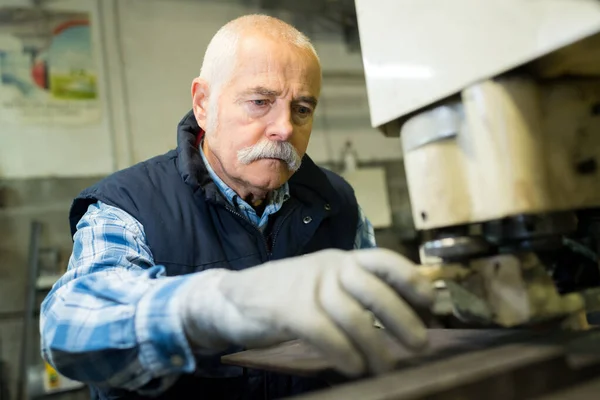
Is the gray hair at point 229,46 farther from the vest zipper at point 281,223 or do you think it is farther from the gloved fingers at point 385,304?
the gloved fingers at point 385,304

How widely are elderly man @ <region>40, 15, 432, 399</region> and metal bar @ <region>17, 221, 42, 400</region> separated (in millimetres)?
1101

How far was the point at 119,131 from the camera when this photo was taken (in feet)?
7.39

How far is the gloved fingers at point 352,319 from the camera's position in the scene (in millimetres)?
492

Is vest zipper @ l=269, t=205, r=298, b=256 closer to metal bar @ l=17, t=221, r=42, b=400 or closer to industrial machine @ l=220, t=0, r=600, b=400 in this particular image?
industrial machine @ l=220, t=0, r=600, b=400

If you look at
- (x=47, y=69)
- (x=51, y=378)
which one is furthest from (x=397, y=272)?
(x=47, y=69)

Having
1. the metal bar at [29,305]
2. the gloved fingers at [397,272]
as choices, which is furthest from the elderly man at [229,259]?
the metal bar at [29,305]

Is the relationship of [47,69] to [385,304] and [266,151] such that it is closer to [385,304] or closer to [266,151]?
[266,151]

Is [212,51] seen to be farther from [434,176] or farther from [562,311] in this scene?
[562,311]

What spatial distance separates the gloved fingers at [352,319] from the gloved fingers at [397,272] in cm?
4

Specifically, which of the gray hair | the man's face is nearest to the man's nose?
the man's face

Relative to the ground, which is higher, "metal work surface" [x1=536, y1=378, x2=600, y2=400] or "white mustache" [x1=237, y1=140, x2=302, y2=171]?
"white mustache" [x1=237, y1=140, x2=302, y2=171]

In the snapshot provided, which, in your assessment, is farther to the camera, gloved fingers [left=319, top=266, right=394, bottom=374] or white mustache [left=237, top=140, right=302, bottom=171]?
white mustache [left=237, top=140, right=302, bottom=171]

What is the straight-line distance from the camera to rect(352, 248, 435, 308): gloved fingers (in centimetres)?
54

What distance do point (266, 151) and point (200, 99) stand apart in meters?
0.28
